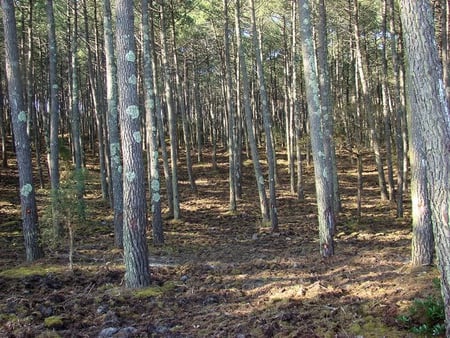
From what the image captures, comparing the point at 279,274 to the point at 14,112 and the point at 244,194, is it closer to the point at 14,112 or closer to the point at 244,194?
the point at 14,112

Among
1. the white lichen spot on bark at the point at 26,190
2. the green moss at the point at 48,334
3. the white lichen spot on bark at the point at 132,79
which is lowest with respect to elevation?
the green moss at the point at 48,334

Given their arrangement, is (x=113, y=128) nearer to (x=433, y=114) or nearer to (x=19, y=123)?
(x=19, y=123)

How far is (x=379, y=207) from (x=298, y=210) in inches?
133

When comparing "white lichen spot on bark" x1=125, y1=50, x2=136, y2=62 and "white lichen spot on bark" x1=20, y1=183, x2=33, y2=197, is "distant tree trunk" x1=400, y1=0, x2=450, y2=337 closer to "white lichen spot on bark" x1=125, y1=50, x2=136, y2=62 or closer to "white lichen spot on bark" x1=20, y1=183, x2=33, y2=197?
"white lichen spot on bark" x1=125, y1=50, x2=136, y2=62

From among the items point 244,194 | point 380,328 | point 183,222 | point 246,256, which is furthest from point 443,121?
point 244,194

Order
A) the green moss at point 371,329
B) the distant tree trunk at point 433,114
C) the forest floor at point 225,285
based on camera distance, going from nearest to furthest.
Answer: the distant tree trunk at point 433,114
the green moss at point 371,329
the forest floor at point 225,285

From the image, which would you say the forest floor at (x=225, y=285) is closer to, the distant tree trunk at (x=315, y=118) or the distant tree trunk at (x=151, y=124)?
the distant tree trunk at (x=151, y=124)

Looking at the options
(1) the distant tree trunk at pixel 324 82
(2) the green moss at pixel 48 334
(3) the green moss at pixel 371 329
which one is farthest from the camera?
(1) the distant tree trunk at pixel 324 82

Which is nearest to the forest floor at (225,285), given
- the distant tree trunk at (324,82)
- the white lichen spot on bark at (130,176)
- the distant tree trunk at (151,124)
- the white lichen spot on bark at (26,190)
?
the distant tree trunk at (151,124)

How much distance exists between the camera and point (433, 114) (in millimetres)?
3895

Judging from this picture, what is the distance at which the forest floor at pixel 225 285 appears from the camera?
5371 mm

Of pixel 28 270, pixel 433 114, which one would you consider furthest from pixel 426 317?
pixel 28 270

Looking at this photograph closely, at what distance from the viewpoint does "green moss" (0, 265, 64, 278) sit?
27.8ft

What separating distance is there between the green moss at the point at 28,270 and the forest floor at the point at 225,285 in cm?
2
